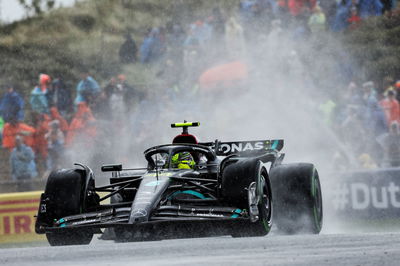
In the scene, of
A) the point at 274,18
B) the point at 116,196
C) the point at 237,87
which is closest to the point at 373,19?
the point at 274,18

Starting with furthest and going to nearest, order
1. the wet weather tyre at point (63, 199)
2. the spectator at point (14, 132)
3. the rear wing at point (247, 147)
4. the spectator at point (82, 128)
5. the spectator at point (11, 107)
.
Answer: the spectator at point (11, 107), the spectator at point (82, 128), the spectator at point (14, 132), the rear wing at point (247, 147), the wet weather tyre at point (63, 199)

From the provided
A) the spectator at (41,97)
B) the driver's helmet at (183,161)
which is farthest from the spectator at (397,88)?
the spectator at (41,97)

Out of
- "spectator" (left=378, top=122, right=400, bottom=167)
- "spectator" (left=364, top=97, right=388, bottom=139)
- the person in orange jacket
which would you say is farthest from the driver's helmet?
the person in orange jacket

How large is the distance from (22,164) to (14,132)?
1578mm

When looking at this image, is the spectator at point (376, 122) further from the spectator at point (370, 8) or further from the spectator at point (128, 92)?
the spectator at point (128, 92)

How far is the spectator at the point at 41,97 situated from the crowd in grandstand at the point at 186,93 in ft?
0.09

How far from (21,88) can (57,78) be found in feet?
4.08

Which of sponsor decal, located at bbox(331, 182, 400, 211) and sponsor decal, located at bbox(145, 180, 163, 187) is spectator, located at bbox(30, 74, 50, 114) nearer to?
sponsor decal, located at bbox(331, 182, 400, 211)

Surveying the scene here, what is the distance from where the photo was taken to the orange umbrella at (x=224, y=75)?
69.6 feet

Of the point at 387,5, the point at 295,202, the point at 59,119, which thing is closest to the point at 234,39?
the point at 387,5

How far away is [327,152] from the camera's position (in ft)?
58.4

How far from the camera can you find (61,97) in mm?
20422

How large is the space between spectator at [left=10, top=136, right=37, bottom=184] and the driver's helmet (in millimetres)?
9630

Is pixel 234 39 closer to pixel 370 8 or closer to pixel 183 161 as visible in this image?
pixel 370 8
